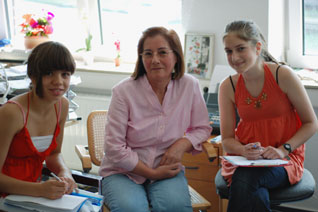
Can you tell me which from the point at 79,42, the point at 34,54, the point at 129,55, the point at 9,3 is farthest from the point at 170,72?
the point at 9,3

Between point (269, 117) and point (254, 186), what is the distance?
362 millimetres

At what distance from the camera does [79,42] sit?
13.5ft

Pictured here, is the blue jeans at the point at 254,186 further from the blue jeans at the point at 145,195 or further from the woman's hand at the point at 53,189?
the woman's hand at the point at 53,189

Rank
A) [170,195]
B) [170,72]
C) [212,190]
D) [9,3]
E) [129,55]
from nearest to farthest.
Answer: [170,195], [170,72], [212,190], [129,55], [9,3]

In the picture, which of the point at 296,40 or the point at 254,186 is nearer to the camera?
the point at 254,186

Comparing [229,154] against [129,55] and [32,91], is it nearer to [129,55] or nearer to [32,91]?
[32,91]

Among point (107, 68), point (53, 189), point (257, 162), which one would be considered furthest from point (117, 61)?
point (53, 189)

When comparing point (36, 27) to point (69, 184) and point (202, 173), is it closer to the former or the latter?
point (202, 173)

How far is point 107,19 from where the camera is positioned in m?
3.91

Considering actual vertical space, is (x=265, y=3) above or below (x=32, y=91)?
above

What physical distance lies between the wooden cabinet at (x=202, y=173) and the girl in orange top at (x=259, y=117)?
1.72 feet

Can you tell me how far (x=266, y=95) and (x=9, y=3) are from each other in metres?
3.01

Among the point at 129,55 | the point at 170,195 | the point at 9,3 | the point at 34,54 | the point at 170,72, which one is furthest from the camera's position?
the point at 9,3

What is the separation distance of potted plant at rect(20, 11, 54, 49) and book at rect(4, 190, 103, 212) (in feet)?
7.79
